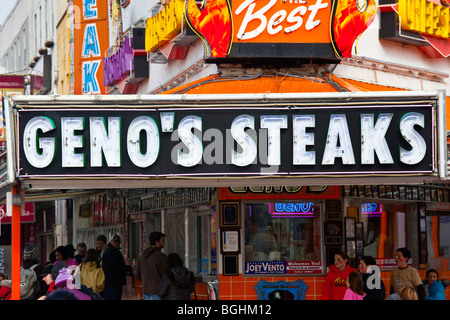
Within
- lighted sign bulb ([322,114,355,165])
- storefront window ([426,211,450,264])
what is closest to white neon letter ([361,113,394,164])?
lighted sign bulb ([322,114,355,165])

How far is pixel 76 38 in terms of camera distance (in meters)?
27.6

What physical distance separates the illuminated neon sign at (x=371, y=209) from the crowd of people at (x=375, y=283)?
8.93 ft

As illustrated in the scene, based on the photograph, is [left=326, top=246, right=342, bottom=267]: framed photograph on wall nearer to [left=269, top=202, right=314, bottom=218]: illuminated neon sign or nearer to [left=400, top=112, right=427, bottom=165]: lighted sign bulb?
[left=269, top=202, right=314, bottom=218]: illuminated neon sign

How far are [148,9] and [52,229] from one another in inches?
541

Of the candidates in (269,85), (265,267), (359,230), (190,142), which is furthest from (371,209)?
(190,142)

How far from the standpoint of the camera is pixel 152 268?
595 inches

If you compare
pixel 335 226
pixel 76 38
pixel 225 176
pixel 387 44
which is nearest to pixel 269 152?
pixel 225 176

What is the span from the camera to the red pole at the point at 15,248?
12938mm

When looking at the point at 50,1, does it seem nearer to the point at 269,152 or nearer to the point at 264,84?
the point at 264,84

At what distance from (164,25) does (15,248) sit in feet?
27.2

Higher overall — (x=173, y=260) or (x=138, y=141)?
(x=138, y=141)

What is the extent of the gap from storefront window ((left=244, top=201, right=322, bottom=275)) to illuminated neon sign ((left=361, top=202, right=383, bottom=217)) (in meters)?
1.14

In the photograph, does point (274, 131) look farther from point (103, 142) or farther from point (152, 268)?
point (152, 268)

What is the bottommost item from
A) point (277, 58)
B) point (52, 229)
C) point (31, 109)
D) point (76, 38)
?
point (52, 229)
